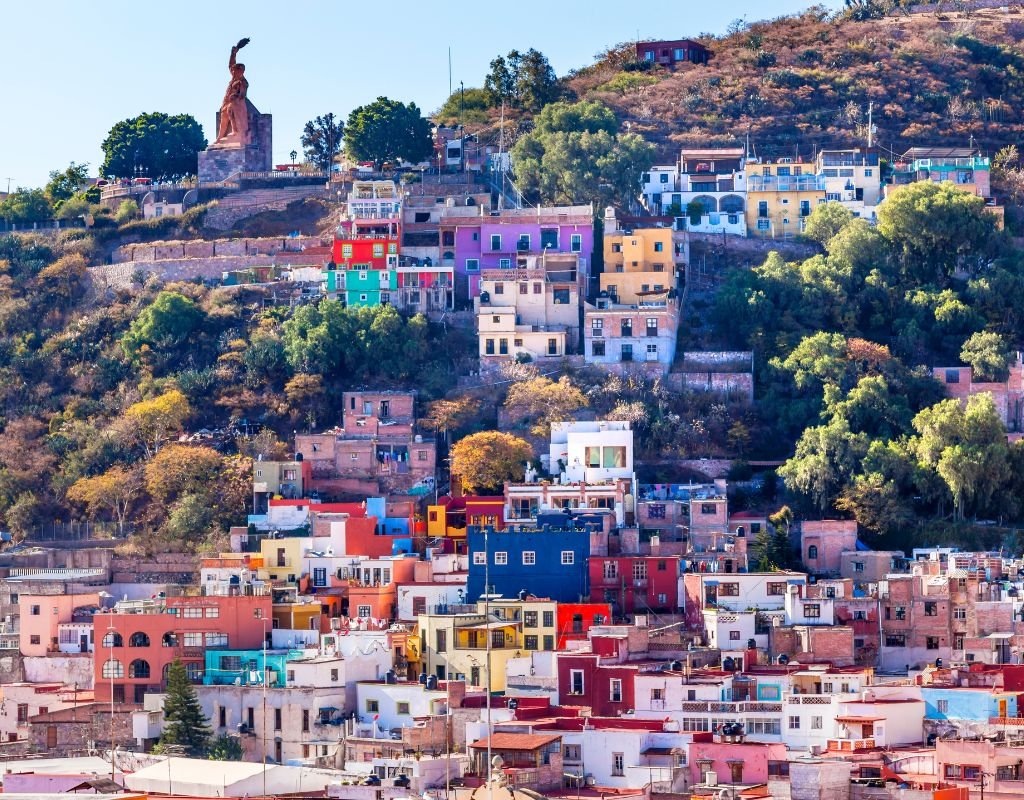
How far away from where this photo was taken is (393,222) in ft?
257

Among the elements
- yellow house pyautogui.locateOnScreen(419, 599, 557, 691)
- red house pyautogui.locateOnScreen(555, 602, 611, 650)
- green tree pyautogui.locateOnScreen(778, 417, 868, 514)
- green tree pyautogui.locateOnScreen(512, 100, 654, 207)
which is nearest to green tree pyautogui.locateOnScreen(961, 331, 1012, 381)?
green tree pyautogui.locateOnScreen(778, 417, 868, 514)

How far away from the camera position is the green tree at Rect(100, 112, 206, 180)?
8906cm

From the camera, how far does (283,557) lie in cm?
6588

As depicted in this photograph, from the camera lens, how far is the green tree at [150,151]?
292 feet

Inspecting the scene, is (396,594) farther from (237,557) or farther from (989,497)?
(989,497)

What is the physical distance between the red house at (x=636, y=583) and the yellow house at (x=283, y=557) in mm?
6596

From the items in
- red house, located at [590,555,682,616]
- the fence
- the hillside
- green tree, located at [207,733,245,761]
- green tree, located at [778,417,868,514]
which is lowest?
green tree, located at [207,733,245,761]

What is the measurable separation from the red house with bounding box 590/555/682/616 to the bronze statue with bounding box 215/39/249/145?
28997 mm

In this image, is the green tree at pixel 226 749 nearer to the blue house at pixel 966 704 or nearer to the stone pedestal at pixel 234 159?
the blue house at pixel 966 704

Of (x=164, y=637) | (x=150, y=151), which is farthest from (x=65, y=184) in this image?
(x=164, y=637)

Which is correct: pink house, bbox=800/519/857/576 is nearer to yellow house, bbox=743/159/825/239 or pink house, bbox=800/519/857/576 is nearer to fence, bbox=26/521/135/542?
fence, bbox=26/521/135/542

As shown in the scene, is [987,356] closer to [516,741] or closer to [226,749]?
[226,749]

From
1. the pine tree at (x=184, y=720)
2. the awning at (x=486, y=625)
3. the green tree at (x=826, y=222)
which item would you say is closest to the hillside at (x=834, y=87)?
the green tree at (x=826, y=222)

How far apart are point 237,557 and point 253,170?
24668 mm
